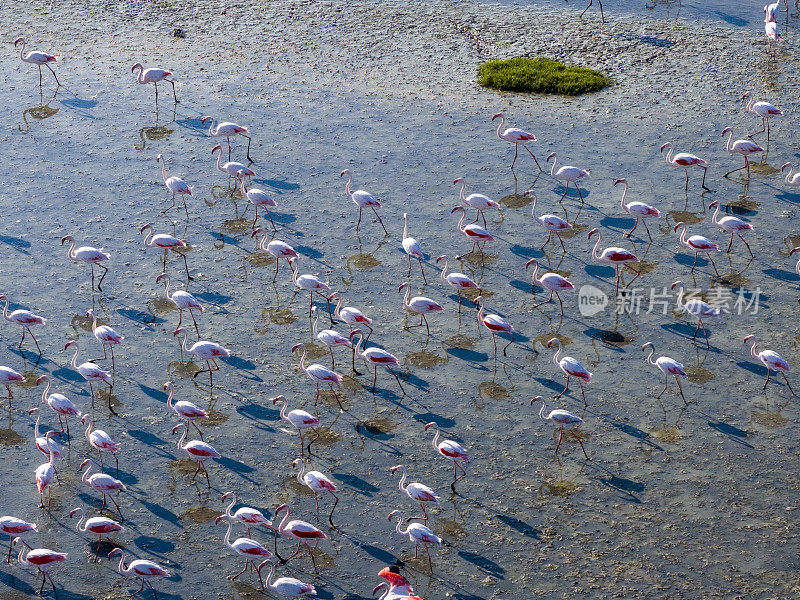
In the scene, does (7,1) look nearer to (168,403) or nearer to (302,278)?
(302,278)

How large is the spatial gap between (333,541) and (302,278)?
440 centimetres

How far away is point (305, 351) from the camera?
1220 cm

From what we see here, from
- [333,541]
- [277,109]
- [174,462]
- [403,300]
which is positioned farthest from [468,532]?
[277,109]

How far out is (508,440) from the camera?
1087 centimetres

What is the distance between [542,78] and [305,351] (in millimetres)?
9790

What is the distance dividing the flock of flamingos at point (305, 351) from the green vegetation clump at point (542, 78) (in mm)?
1829

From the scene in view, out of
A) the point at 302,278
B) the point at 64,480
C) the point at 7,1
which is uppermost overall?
the point at 7,1

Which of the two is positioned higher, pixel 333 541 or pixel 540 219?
pixel 540 219

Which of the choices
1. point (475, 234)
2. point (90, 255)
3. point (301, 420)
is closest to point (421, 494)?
point (301, 420)

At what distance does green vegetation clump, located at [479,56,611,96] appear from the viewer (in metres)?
18.9

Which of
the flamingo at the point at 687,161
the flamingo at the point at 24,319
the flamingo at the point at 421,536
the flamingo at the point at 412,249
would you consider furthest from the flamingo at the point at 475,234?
the flamingo at the point at 24,319

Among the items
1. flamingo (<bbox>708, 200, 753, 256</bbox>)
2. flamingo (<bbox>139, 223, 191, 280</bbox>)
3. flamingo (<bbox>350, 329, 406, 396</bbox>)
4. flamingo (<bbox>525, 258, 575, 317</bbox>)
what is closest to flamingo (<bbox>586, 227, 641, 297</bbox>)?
flamingo (<bbox>525, 258, 575, 317</bbox>)

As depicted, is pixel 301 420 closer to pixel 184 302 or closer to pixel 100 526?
pixel 100 526

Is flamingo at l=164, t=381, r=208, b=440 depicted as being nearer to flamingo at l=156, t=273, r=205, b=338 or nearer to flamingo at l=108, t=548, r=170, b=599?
flamingo at l=156, t=273, r=205, b=338
